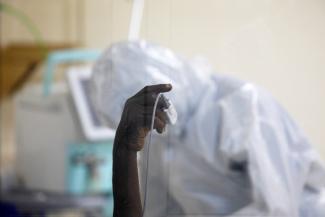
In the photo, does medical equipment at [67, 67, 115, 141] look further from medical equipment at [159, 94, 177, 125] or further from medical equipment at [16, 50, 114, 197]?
medical equipment at [159, 94, 177, 125]

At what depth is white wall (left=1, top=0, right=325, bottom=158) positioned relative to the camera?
478mm

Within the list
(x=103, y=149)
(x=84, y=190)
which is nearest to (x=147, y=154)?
(x=103, y=149)

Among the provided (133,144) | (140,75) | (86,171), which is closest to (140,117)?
(133,144)

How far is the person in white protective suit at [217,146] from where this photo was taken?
1.86 ft

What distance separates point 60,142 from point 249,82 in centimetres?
89

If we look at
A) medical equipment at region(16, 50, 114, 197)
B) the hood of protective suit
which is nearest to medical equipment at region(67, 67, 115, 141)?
medical equipment at region(16, 50, 114, 197)

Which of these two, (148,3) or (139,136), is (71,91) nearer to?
(148,3)

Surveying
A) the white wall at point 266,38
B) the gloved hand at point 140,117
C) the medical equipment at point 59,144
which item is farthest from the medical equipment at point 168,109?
the medical equipment at point 59,144

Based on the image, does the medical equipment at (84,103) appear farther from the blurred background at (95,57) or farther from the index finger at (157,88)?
the index finger at (157,88)

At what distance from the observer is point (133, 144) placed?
42 cm

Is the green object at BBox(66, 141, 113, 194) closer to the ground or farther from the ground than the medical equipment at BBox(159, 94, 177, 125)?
closer to the ground

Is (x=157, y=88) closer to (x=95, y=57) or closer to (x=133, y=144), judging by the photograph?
(x=133, y=144)

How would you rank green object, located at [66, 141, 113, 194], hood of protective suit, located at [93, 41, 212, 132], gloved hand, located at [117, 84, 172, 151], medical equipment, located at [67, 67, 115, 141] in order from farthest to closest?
1. green object, located at [66, 141, 113, 194]
2. medical equipment, located at [67, 67, 115, 141]
3. hood of protective suit, located at [93, 41, 212, 132]
4. gloved hand, located at [117, 84, 172, 151]

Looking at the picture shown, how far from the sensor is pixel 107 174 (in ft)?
4.28
